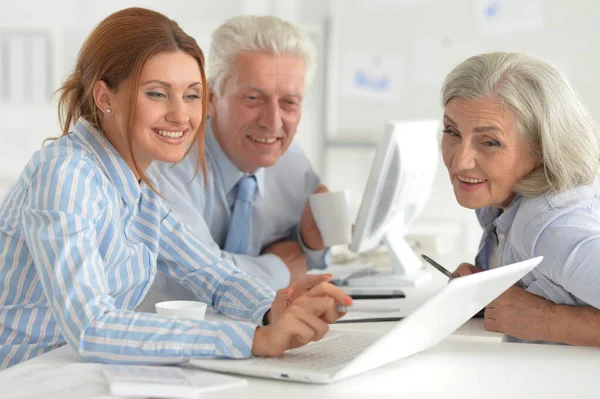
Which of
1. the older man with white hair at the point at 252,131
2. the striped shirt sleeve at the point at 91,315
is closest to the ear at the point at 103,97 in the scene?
the striped shirt sleeve at the point at 91,315

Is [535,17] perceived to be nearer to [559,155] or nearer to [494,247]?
[494,247]

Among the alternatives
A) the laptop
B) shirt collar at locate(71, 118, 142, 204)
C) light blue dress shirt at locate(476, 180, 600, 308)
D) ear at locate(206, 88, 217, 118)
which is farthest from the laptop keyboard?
ear at locate(206, 88, 217, 118)

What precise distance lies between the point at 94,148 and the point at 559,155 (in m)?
0.85

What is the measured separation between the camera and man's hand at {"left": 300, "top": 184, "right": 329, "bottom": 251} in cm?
234

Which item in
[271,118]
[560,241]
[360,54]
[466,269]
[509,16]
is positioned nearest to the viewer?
[560,241]

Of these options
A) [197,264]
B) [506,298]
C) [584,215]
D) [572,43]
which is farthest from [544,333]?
[572,43]

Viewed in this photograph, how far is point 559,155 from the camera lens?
1569mm

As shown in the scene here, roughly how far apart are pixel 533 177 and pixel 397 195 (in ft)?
1.92

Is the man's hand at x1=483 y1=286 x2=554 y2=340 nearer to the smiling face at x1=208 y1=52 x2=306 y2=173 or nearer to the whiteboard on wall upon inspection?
the smiling face at x1=208 y1=52 x2=306 y2=173

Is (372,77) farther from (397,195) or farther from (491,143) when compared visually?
(491,143)

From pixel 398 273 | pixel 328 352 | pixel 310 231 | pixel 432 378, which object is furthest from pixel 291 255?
pixel 432 378

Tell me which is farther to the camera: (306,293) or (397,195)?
(397,195)

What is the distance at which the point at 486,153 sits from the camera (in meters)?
1.64

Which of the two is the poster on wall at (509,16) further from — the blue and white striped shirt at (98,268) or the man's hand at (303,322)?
the man's hand at (303,322)
